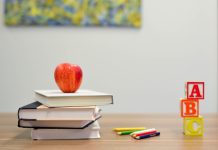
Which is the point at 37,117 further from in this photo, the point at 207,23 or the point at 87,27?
the point at 207,23

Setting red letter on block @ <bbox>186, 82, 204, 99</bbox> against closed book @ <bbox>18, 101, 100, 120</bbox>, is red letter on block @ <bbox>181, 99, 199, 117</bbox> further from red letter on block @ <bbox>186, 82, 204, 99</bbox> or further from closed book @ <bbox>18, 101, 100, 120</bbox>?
closed book @ <bbox>18, 101, 100, 120</bbox>

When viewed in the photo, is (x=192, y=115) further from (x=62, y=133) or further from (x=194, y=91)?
(x=62, y=133)

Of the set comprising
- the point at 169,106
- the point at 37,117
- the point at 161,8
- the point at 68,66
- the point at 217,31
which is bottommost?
the point at 169,106

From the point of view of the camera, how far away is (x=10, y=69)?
7.89 ft

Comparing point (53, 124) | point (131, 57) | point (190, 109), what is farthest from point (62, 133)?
point (131, 57)

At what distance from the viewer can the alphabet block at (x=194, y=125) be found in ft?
2.53

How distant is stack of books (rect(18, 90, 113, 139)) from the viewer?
707 mm

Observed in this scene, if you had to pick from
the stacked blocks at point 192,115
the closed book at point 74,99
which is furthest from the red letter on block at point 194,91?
the closed book at point 74,99

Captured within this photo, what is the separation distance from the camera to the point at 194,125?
77cm

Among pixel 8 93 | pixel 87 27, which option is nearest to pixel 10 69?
pixel 8 93

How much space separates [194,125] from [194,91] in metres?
0.08

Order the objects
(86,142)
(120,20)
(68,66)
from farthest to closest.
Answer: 1. (120,20)
2. (68,66)
3. (86,142)

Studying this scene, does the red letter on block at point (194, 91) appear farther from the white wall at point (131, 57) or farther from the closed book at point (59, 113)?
the white wall at point (131, 57)

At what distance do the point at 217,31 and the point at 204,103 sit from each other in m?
0.53
